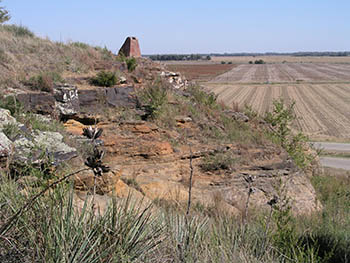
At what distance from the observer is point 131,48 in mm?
17781

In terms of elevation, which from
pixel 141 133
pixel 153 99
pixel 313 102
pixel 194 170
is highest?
pixel 153 99

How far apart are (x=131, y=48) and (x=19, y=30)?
199 inches

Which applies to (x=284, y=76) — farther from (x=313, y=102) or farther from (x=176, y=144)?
(x=176, y=144)

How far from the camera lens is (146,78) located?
14.9 meters

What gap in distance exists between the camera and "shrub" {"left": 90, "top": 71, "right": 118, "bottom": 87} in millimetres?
12836

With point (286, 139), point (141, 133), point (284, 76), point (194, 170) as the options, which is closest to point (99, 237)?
point (194, 170)

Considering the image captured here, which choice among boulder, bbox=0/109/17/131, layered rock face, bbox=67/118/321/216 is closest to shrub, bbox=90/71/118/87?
layered rock face, bbox=67/118/321/216

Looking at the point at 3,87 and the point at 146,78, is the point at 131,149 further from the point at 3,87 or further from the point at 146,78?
the point at 146,78

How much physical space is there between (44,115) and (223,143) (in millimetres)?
5596

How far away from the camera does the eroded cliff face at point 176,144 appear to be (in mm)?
9727

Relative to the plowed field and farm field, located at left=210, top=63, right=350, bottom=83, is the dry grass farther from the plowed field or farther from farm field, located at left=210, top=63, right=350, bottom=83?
farm field, located at left=210, top=63, right=350, bottom=83

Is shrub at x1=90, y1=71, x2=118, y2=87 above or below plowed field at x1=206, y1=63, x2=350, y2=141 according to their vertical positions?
above

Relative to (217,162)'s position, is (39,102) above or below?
above

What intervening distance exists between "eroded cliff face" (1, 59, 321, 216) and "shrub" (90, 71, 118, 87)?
11.6 inches
